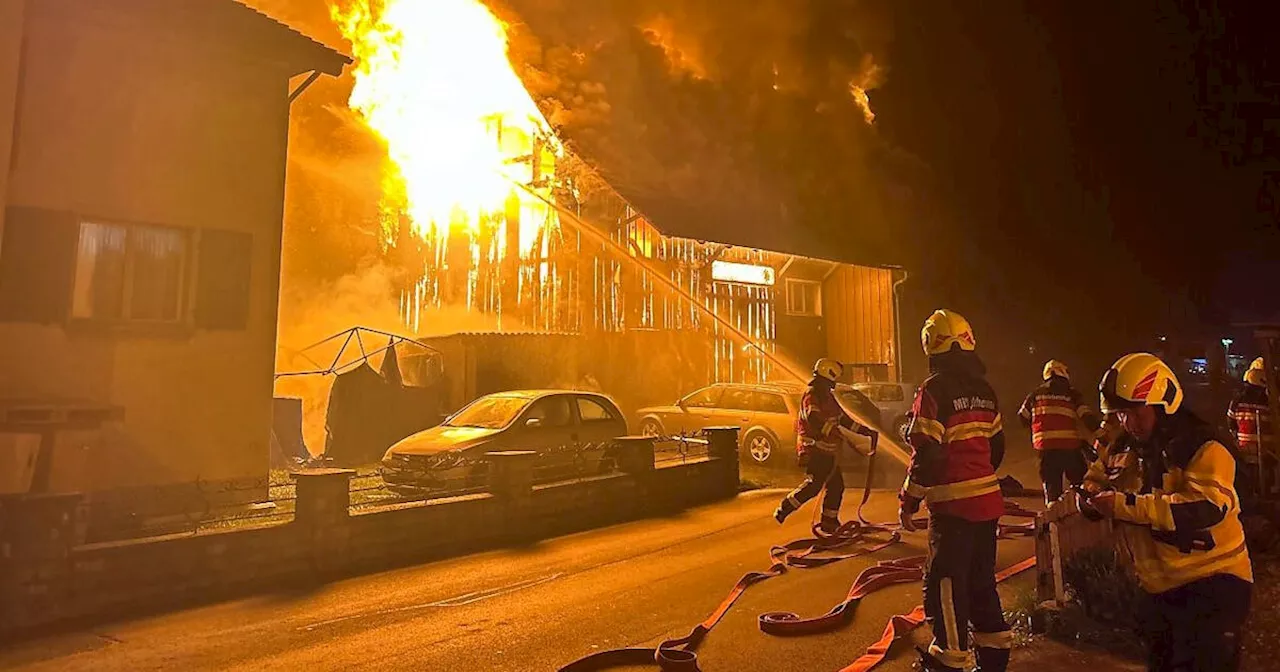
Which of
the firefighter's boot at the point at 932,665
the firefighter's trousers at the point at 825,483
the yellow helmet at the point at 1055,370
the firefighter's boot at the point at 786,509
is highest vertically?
the yellow helmet at the point at 1055,370

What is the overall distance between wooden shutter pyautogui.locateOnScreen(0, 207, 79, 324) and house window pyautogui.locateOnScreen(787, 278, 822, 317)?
59.6 feet

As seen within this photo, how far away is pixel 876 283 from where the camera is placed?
2297 centimetres

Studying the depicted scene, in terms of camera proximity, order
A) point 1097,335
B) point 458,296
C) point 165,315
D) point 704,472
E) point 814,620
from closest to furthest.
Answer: point 814,620 < point 165,315 < point 704,472 < point 458,296 < point 1097,335

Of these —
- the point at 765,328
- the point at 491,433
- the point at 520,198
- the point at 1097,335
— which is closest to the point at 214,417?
the point at 491,433

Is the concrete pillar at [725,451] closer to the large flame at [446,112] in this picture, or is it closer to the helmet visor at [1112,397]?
the helmet visor at [1112,397]

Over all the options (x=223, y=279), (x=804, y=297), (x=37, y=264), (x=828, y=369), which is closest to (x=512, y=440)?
(x=223, y=279)

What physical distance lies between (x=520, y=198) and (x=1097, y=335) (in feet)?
88.6

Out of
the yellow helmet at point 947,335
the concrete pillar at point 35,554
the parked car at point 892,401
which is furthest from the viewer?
the parked car at point 892,401

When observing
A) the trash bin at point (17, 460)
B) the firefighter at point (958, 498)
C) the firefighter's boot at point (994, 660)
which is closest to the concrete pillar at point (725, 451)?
the firefighter at point (958, 498)

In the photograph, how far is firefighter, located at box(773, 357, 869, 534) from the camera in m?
7.85

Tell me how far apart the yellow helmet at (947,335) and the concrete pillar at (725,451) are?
704 centimetres

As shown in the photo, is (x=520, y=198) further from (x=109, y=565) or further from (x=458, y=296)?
(x=109, y=565)

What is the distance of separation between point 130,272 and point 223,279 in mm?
929

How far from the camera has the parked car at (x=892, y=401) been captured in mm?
14703
